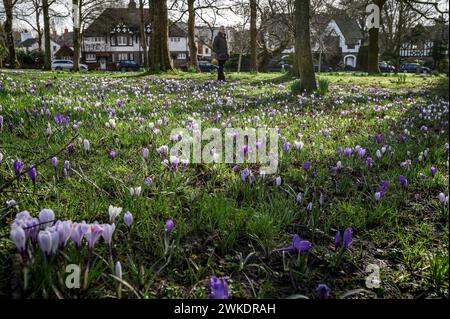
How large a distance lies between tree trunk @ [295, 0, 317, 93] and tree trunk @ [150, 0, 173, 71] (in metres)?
10.4

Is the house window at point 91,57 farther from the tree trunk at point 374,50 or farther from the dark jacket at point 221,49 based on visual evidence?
the dark jacket at point 221,49

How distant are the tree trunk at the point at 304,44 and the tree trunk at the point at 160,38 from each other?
34.2 feet

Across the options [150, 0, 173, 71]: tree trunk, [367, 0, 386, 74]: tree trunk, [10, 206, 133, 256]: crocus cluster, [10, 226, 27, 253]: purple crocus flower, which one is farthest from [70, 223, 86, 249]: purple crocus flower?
[367, 0, 386, 74]: tree trunk

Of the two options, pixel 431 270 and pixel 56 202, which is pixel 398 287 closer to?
pixel 431 270

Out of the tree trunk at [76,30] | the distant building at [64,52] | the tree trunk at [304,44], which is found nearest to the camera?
the tree trunk at [304,44]

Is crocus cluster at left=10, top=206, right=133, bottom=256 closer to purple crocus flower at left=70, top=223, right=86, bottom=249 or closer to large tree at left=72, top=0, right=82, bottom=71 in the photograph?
purple crocus flower at left=70, top=223, right=86, bottom=249

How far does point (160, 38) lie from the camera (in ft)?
62.1

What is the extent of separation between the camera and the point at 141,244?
2.07 meters

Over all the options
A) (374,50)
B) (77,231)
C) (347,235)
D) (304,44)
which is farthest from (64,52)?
(347,235)

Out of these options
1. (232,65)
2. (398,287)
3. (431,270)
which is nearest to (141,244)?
(398,287)

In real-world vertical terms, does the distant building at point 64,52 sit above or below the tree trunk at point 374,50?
above

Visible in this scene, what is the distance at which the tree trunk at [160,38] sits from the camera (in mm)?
18578

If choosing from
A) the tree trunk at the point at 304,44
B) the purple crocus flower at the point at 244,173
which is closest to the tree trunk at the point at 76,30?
the tree trunk at the point at 304,44

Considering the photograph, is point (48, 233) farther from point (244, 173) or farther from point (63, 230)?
point (244, 173)
